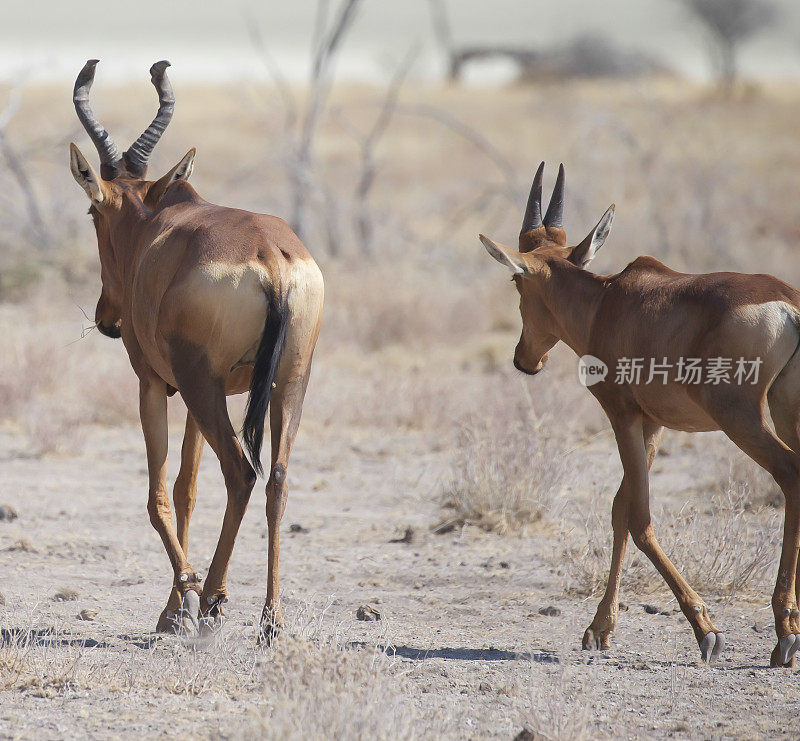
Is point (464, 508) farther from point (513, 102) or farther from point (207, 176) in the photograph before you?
point (513, 102)

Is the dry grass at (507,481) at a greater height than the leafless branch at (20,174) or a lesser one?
lesser

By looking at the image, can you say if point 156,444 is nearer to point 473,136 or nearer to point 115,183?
point 115,183

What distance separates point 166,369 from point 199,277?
0.54 m

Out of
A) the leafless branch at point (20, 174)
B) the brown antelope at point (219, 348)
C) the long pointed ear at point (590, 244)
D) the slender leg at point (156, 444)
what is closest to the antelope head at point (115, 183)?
the brown antelope at point (219, 348)

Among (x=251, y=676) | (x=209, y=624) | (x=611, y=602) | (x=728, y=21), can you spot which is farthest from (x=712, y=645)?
(x=728, y=21)

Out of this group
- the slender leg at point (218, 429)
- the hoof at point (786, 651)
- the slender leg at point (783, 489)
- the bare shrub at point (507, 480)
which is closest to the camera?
the slender leg at point (783, 489)

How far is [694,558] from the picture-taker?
5773 millimetres

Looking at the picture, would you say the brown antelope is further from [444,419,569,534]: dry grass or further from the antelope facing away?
[444,419,569,534]: dry grass

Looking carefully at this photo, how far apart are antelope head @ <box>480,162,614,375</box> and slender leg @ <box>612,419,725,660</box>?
71 cm

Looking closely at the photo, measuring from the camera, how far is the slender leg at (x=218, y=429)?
471 centimetres

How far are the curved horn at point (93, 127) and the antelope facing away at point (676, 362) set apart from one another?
2.08 meters

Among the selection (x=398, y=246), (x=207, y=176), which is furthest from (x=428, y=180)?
(x=398, y=246)

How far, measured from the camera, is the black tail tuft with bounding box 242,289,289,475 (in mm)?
4637

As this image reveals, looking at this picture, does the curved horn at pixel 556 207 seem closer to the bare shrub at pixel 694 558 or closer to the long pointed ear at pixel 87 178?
the bare shrub at pixel 694 558
